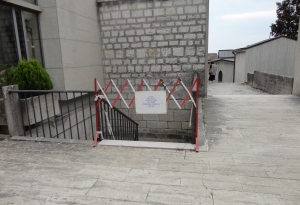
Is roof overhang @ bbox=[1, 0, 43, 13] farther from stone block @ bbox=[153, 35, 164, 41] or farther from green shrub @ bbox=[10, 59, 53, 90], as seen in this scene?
stone block @ bbox=[153, 35, 164, 41]

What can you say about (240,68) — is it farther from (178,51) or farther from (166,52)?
(166,52)

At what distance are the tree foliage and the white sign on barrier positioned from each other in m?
24.3

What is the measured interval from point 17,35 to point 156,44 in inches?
162

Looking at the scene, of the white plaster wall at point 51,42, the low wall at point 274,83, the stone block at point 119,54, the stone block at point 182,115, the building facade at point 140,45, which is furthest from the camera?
the low wall at point 274,83

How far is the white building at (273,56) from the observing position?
15.6 meters

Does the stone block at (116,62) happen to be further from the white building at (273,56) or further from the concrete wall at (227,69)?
the concrete wall at (227,69)

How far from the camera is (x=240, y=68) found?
1852 cm

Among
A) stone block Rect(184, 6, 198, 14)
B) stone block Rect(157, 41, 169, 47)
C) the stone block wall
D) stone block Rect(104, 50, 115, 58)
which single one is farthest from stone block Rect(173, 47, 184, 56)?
stone block Rect(104, 50, 115, 58)

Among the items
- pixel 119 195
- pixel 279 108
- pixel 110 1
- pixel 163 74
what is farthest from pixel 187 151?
pixel 110 1

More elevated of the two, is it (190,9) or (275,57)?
(190,9)

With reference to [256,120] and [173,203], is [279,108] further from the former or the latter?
[173,203]

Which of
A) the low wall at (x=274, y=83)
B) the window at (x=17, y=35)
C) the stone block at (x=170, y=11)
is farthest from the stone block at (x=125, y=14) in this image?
the low wall at (x=274, y=83)

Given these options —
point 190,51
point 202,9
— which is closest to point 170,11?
point 202,9

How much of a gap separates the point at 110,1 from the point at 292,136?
→ 262 inches
